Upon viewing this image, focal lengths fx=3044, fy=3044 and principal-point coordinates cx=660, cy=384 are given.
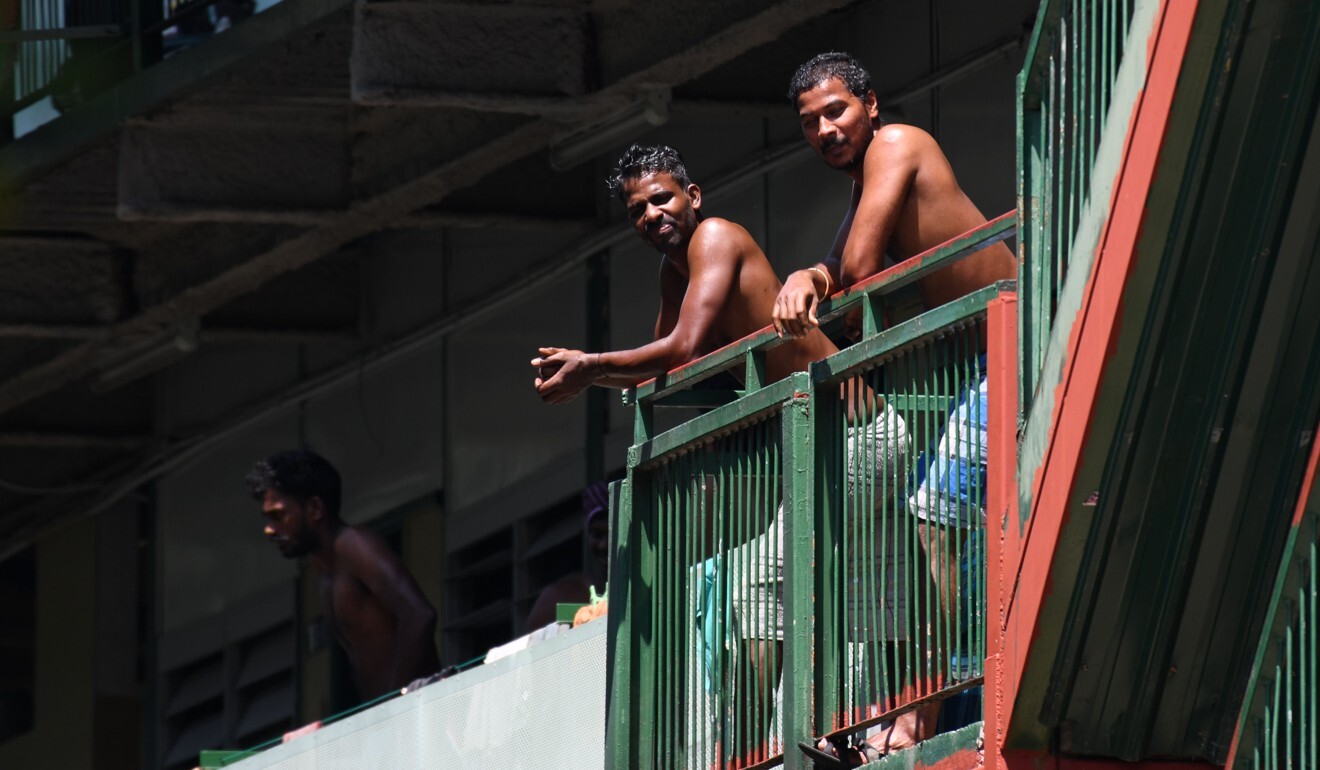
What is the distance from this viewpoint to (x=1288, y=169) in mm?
5832

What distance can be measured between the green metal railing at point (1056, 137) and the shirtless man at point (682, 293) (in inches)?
68.6

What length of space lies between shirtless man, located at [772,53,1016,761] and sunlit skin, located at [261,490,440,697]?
4963mm

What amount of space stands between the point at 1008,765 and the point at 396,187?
8.14 metres

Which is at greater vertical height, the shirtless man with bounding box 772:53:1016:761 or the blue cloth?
the shirtless man with bounding box 772:53:1016:761

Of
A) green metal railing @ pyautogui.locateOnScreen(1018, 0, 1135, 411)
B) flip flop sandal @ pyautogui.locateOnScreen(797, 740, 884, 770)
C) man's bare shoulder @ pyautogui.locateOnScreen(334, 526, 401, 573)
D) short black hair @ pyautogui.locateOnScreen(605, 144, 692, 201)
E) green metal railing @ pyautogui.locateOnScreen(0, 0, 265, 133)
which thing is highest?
green metal railing @ pyautogui.locateOnScreen(0, 0, 265, 133)

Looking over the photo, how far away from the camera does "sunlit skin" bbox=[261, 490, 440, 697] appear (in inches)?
521

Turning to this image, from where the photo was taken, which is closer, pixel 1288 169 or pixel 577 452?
pixel 1288 169

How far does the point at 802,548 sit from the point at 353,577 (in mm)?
6277

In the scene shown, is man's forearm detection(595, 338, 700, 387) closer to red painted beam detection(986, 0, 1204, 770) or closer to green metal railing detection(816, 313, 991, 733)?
green metal railing detection(816, 313, 991, 733)

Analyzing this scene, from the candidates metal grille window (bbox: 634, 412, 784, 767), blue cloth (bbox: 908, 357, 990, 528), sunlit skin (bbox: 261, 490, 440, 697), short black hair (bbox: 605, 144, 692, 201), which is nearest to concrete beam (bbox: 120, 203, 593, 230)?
sunlit skin (bbox: 261, 490, 440, 697)

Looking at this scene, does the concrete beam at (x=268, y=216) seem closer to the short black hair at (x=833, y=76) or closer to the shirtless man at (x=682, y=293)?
the shirtless man at (x=682, y=293)

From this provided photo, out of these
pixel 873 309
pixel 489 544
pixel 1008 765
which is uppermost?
pixel 489 544

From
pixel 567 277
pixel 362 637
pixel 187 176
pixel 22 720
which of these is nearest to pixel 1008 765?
pixel 362 637

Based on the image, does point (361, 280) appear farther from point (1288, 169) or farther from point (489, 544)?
point (1288, 169)
